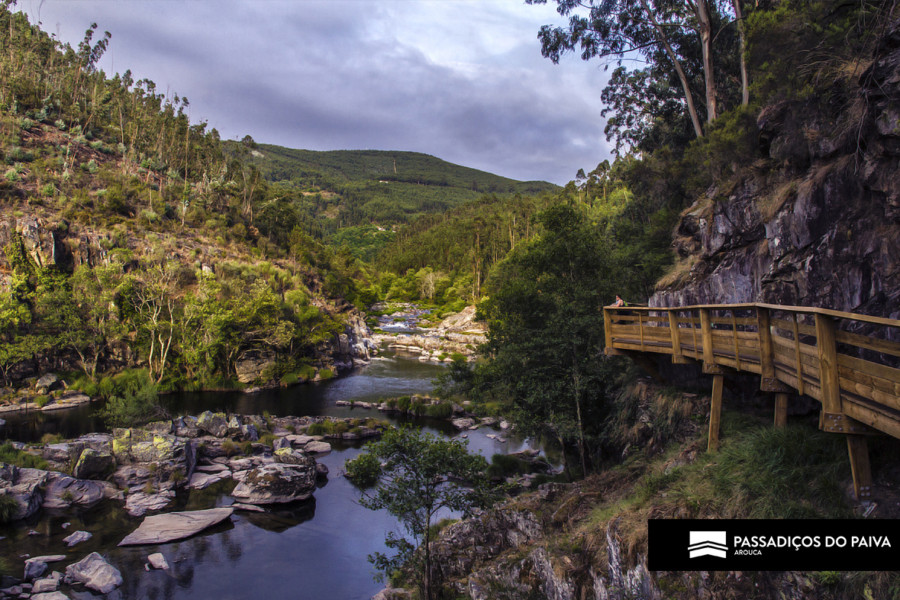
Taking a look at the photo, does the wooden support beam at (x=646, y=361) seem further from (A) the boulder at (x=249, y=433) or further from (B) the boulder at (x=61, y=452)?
(B) the boulder at (x=61, y=452)

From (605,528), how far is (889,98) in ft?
34.7

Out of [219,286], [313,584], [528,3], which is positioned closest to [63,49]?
[219,286]

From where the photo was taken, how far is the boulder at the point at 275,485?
70.9ft

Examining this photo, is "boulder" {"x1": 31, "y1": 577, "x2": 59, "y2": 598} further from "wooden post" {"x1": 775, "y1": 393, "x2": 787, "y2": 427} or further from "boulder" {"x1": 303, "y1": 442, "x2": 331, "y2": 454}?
"wooden post" {"x1": 775, "y1": 393, "x2": 787, "y2": 427}

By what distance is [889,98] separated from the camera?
378 inches

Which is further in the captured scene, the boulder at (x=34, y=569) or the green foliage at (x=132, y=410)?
the green foliage at (x=132, y=410)

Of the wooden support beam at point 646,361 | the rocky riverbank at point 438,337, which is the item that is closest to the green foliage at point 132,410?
the wooden support beam at point 646,361

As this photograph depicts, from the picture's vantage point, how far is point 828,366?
628cm

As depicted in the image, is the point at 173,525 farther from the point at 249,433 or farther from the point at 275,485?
the point at 249,433

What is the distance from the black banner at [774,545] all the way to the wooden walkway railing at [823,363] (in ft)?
1.96

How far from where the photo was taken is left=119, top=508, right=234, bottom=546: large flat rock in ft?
58.1

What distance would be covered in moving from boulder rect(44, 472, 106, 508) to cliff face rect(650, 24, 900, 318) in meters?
25.7

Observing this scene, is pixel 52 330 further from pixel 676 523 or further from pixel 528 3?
pixel 676 523

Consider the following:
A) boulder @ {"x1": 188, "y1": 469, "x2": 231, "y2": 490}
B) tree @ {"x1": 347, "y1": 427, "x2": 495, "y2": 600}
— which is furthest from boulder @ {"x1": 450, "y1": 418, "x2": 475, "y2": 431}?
tree @ {"x1": 347, "y1": 427, "x2": 495, "y2": 600}
